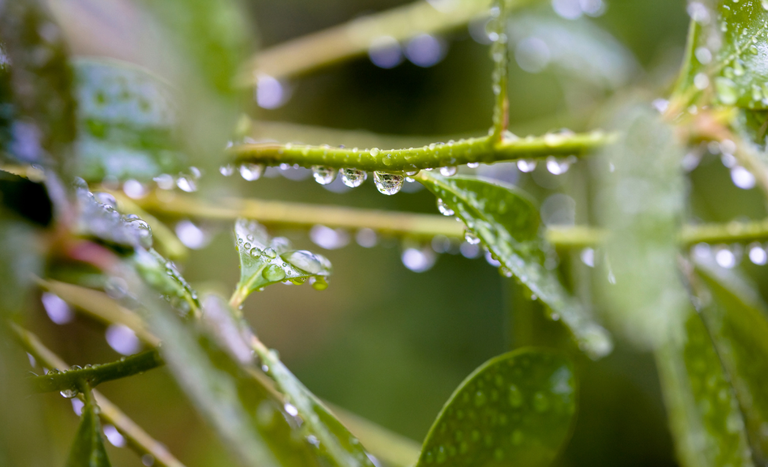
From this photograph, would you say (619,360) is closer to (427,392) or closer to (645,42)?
(427,392)

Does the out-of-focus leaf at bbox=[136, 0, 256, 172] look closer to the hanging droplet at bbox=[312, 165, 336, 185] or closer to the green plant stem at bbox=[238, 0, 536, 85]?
the hanging droplet at bbox=[312, 165, 336, 185]

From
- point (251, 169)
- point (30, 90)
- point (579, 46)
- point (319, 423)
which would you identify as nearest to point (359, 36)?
point (579, 46)

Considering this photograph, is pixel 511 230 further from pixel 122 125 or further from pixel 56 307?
pixel 56 307

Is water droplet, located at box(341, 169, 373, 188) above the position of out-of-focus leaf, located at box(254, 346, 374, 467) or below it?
above

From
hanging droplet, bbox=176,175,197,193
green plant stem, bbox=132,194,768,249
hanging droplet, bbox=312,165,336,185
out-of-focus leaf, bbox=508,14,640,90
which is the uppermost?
out-of-focus leaf, bbox=508,14,640,90

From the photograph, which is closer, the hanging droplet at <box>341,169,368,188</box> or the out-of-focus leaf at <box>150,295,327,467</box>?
the out-of-focus leaf at <box>150,295,327,467</box>

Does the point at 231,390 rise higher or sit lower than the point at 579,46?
lower

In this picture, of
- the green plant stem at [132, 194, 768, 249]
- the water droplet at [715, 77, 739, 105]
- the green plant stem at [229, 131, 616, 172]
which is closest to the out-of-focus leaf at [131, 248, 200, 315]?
the green plant stem at [229, 131, 616, 172]
